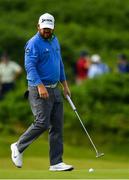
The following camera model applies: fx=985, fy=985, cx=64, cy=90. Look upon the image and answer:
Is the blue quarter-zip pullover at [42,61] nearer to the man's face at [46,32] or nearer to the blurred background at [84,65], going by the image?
the man's face at [46,32]

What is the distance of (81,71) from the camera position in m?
27.2

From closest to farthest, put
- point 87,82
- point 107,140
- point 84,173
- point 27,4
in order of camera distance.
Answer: point 84,173 → point 107,140 → point 87,82 → point 27,4

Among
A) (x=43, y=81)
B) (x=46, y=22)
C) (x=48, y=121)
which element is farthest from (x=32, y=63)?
(x=48, y=121)

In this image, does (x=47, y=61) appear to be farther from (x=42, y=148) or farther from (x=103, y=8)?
(x=103, y=8)

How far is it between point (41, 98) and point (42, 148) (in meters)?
8.15

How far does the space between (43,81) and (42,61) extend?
0.28 m

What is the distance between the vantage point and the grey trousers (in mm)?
13375

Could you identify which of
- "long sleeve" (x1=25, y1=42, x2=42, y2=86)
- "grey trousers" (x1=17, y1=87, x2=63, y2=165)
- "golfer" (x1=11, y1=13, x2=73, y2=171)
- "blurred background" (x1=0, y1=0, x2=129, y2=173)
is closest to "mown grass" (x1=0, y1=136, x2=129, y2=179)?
"blurred background" (x1=0, y1=0, x2=129, y2=173)

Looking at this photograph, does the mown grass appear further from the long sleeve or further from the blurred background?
the long sleeve

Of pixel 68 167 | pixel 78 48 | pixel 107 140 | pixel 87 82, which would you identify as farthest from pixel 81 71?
pixel 68 167

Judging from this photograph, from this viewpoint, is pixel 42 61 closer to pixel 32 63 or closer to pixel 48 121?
pixel 32 63

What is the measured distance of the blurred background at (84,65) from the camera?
23125 millimetres

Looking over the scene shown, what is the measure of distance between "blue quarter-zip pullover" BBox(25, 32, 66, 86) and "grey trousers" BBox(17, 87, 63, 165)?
182mm

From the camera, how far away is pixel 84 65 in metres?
26.8
